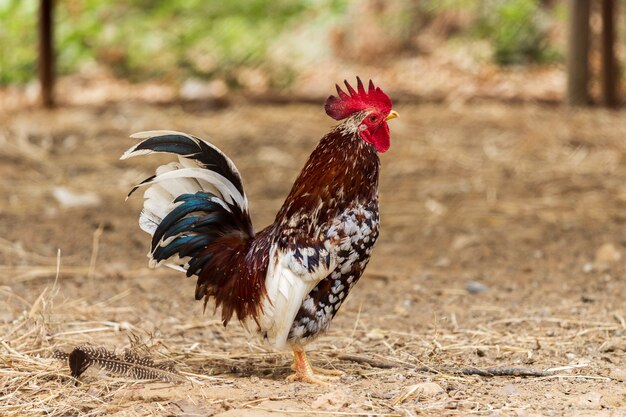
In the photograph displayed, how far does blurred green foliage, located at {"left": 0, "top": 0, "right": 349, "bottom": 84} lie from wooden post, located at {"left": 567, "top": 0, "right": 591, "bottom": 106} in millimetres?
4086

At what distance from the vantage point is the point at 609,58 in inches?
374

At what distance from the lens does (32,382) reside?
137 inches

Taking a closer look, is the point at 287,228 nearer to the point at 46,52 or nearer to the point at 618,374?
the point at 618,374

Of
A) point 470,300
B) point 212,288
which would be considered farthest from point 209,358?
point 470,300

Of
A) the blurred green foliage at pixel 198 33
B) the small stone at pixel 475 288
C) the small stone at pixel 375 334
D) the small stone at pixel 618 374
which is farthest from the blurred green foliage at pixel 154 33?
the small stone at pixel 618 374

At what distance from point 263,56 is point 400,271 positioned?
277 inches

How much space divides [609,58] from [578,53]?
0.39 m

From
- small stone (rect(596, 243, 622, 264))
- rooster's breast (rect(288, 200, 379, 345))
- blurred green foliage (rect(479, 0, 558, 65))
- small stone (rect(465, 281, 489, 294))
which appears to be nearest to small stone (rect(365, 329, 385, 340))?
rooster's breast (rect(288, 200, 379, 345))

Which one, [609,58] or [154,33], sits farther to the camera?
[154,33]

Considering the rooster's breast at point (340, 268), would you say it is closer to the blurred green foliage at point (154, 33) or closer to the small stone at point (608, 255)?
the small stone at point (608, 255)

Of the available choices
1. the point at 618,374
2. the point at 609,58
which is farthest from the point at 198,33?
the point at 618,374

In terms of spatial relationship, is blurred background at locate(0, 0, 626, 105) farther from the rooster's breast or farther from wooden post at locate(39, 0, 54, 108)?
the rooster's breast

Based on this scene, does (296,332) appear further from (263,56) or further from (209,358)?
(263,56)

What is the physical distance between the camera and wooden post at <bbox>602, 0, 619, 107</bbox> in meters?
9.26
